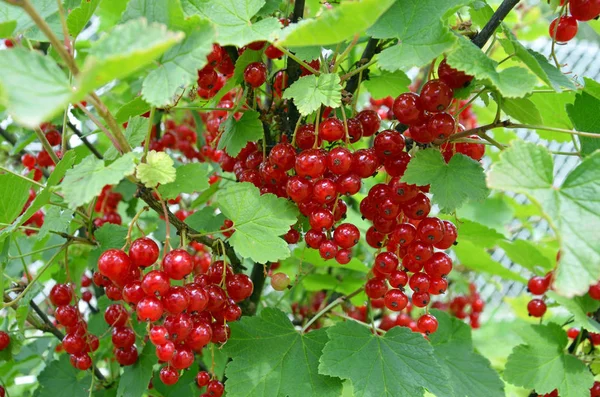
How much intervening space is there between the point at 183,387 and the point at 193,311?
34 centimetres

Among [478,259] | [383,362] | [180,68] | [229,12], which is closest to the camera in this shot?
[180,68]

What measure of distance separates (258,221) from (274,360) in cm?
23

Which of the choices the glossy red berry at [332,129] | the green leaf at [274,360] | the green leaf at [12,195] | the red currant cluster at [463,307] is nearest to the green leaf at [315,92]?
the glossy red berry at [332,129]

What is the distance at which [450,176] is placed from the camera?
649 millimetres

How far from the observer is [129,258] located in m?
0.60

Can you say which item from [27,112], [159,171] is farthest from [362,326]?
[27,112]

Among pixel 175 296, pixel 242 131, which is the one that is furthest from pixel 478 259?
pixel 175 296

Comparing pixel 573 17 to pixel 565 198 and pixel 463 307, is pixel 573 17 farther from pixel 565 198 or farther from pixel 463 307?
pixel 463 307

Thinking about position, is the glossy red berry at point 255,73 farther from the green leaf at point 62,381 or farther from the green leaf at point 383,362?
the green leaf at point 62,381

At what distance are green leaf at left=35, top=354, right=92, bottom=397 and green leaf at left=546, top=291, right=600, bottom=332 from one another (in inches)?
35.0

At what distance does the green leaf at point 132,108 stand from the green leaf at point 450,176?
379 millimetres

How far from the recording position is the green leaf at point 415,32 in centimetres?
56

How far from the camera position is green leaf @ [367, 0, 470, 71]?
56cm

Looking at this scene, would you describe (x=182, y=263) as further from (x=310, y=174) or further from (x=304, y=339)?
(x=304, y=339)
